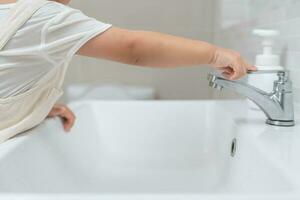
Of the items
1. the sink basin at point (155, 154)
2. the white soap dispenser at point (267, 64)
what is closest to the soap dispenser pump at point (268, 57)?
the white soap dispenser at point (267, 64)

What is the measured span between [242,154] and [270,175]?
18 cm

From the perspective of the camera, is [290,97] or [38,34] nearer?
[38,34]

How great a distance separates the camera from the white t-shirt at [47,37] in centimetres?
56

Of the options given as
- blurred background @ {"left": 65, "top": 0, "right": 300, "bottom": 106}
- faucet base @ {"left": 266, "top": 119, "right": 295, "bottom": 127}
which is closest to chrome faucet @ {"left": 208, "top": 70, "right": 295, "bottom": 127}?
faucet base @ {"left": 266, "top": 119, "right": 295, "bottom": 127}

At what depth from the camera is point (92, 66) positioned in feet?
5.15

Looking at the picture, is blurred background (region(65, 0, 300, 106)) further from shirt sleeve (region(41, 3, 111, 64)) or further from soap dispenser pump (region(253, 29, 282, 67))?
shirt sleeve (region(41, 3, 111, 64))

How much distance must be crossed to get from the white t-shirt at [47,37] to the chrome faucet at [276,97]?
26 centimetres

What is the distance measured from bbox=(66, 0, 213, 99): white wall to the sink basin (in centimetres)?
56

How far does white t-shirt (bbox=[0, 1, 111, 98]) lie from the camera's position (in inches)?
22.2

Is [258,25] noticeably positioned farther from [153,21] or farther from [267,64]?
[153,21]

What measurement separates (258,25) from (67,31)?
556 mm

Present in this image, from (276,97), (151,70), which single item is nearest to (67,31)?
(276,97)

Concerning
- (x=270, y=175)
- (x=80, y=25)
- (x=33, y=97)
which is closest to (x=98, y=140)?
Answer: (x=33, y=97)

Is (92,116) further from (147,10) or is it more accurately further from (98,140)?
(147,10)
